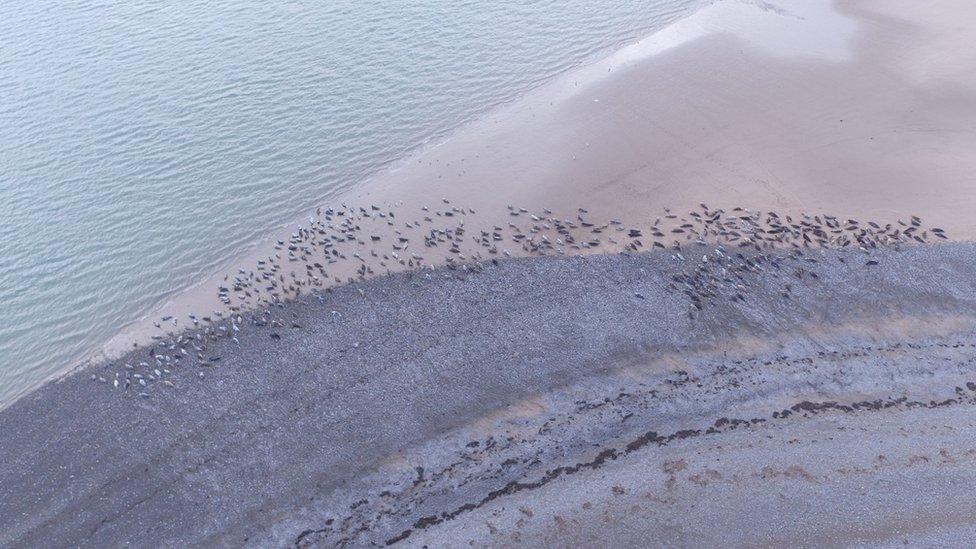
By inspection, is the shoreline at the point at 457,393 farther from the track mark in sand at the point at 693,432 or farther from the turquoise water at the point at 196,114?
the turquoise water at the point at 196,114

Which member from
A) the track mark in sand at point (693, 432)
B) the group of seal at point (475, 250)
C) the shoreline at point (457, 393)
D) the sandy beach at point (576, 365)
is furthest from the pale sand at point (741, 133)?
the track mark in sand at point (693, 432)

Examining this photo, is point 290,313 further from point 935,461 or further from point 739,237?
point 935,461

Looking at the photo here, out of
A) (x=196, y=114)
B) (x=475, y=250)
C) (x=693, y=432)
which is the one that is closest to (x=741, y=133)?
(x=475, y=250)

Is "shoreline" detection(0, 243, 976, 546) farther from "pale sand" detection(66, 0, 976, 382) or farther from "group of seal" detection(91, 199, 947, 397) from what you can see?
"pale sand" detection(66, 0, 976, 382)

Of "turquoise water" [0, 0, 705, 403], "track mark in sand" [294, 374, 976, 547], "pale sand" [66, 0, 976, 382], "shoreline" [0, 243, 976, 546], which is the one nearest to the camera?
"track mark in sand" [294, 374, 976, 547]

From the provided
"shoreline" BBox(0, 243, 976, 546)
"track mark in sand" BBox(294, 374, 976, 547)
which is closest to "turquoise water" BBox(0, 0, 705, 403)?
"shoreline" BBox(0, 243, 976, 546)

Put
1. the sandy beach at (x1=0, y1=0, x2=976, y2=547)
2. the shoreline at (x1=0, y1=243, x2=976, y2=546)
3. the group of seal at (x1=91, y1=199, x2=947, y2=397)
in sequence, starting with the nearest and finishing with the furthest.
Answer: the sandy beach at (x1=0, y1=0, x2=976, y2=547) < the shoreline at (x1=0, y1=243, x2=976, y2=546) < the group of seal at (x1=91, y1=199, x2=947, y2=397)
